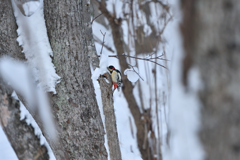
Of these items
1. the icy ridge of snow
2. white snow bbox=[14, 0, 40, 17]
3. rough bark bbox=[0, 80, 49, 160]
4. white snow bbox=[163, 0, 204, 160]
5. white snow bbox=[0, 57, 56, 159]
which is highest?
white snow bbox=[14, 0, 40, 17]

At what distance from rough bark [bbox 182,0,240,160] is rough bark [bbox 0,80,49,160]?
136 centimetres

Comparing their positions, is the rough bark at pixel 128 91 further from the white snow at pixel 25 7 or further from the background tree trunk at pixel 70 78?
the background tree trunk at pixel 70 78

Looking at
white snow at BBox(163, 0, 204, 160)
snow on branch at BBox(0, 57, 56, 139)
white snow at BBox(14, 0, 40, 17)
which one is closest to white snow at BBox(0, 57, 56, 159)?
snow on branch at BBox(0, 57, 56, 139)

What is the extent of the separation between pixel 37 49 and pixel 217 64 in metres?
1.47

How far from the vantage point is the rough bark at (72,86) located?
76.2 inches

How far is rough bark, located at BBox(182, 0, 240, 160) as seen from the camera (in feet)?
2.17

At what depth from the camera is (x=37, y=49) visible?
1.89m

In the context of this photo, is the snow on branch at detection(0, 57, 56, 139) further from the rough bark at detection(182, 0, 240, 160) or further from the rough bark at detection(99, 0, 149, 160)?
the rough bark at detection(99, 0, 149, 160)

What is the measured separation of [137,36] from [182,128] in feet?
13.2

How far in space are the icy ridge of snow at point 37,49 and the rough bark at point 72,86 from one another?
0.16ft

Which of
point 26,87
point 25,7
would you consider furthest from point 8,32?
point 25,7

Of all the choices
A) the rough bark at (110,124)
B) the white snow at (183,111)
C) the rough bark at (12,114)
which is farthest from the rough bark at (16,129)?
the white snow at (183,111)

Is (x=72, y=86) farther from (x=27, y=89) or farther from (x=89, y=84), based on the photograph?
(x=27, y=89)

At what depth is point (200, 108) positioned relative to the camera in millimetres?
721
